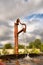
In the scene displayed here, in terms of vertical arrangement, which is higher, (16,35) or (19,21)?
(19,21)

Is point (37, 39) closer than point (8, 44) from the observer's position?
No

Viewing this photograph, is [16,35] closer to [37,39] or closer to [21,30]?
[21,30]

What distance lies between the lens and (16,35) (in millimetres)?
43562

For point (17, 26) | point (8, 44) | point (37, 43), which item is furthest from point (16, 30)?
A: point (37, 43)

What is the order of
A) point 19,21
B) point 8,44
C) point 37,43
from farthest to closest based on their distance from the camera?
point 37,43 → point 8,44 → point 19,21

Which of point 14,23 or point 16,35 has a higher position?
point 14,23

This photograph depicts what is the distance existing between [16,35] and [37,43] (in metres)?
82.5

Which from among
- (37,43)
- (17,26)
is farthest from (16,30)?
(37,43)

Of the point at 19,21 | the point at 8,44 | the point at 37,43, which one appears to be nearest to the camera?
the point at 19,21

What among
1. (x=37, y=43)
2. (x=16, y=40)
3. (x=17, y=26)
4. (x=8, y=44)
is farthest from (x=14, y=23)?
(x=37, y=43)

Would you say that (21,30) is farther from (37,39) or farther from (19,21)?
(37,39)

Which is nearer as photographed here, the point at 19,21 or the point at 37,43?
the point at 19,21

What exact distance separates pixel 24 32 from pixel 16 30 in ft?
7.25

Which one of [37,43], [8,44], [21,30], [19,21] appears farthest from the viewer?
[37,43]
